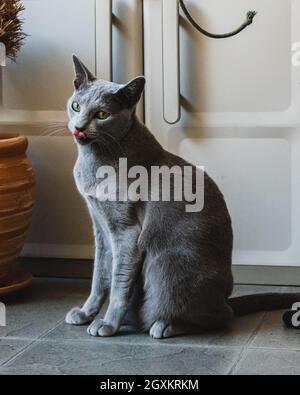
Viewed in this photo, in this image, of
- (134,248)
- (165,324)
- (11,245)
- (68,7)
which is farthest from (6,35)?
(165,324)

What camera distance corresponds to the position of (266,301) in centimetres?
238

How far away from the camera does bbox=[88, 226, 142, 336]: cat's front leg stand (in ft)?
7.04

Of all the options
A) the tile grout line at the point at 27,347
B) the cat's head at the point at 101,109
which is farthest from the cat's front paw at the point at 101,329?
the cat's head at the point at 101,109

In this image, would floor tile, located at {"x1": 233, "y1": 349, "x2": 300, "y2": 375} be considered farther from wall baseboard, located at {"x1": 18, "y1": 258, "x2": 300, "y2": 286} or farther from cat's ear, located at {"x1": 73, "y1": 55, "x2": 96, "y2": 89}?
cat's ear, located at {"x1": 73, "y1": 55, "x2": 96, "y2": 89}

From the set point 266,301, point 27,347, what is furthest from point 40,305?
point 266,301

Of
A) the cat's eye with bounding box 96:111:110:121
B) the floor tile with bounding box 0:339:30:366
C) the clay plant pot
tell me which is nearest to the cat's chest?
the cat's eye with bounding box 96:111:110:121

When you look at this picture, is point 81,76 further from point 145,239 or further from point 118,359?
point 118,359

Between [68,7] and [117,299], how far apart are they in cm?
88

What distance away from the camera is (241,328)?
2.25 m

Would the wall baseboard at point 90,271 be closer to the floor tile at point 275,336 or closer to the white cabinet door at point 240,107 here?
the white cabinet door at point 240,107


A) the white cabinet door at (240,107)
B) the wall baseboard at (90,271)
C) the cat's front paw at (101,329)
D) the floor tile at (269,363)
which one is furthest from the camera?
the wall baseboard at (90,271)

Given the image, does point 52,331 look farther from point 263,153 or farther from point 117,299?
point 263,153

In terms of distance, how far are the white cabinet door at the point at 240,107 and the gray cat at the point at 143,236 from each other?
0.38m

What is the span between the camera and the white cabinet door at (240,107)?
2.48m
